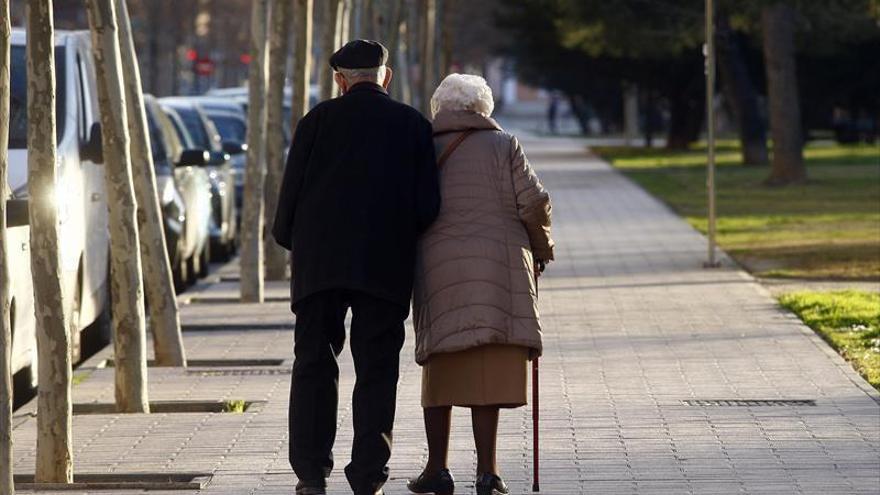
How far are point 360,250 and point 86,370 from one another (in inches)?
209

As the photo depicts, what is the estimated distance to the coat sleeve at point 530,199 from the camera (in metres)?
A: 7.93

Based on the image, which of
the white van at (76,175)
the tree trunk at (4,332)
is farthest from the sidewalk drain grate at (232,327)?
the tree trunk at (4,332)

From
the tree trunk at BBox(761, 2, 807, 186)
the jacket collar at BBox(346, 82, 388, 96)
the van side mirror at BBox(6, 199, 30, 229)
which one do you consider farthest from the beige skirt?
the tree trunk at BBox(761, 2, 807, 186)

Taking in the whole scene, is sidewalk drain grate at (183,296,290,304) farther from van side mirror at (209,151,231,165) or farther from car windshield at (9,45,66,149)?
car windshield at (9,45,66,149)

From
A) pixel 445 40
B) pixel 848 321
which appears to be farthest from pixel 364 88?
pixel 445 40

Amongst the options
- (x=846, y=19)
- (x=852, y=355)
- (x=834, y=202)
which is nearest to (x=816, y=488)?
(x=852, y=355)

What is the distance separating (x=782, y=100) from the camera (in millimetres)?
37969

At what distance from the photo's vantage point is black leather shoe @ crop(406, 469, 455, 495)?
8148mm

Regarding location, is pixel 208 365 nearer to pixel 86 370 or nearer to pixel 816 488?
pixel 86 370

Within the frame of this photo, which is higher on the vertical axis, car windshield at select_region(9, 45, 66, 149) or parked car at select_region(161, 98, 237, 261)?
car windshield at select_region(9, 45, 66, 149)

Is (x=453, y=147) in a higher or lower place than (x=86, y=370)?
higher

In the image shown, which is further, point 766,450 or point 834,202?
point 834,202

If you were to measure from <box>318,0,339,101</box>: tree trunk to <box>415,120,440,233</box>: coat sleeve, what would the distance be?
13246 millimetres

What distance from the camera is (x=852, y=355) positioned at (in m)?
12.8
